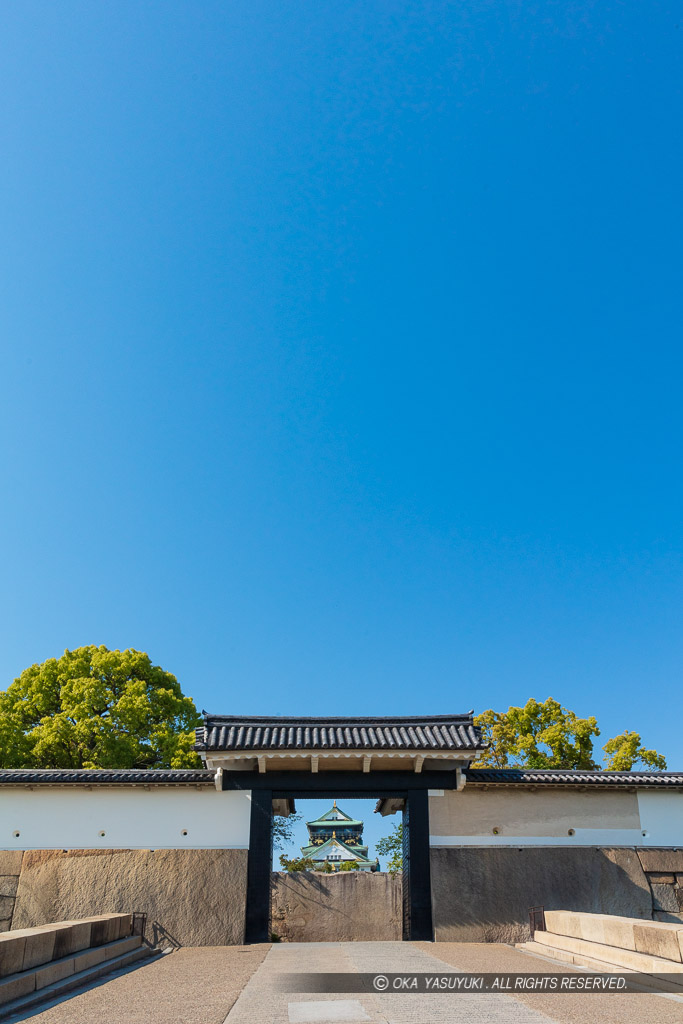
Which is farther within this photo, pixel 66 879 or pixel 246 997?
pixel 66 879

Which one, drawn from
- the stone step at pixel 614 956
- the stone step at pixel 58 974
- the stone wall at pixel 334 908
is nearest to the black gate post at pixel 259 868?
the stone step at pixel 58 974

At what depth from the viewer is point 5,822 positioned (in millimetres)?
11219

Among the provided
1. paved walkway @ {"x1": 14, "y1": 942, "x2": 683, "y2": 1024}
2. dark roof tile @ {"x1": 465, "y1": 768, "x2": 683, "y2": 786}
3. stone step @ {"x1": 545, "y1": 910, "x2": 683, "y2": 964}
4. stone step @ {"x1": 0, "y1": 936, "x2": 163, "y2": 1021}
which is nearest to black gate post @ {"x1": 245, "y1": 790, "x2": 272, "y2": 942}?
stone step @ {"x1": 0, "y1": 936, "x2": 163, "y2": 1021}

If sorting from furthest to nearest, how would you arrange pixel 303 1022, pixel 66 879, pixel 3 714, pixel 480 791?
1. pixel 3 714
2. pixel 480 791
3. pixel 66 879
4. pixel 303 1022

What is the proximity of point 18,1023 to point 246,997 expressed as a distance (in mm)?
1679

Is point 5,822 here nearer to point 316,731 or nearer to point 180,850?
point 180,850

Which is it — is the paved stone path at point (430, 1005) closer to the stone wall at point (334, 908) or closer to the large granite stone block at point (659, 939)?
the large granite stone block at point (659, 939)

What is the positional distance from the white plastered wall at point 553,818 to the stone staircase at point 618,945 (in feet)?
7.26

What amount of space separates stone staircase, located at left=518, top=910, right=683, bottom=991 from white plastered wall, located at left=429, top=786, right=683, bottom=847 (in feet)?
7.26

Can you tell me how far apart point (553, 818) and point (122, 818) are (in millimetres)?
7350

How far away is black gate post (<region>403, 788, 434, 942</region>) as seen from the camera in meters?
10.8

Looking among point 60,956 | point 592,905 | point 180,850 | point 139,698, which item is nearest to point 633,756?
point 592,905

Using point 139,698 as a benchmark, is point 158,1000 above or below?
below

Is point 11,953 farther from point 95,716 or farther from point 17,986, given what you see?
point 95,716
